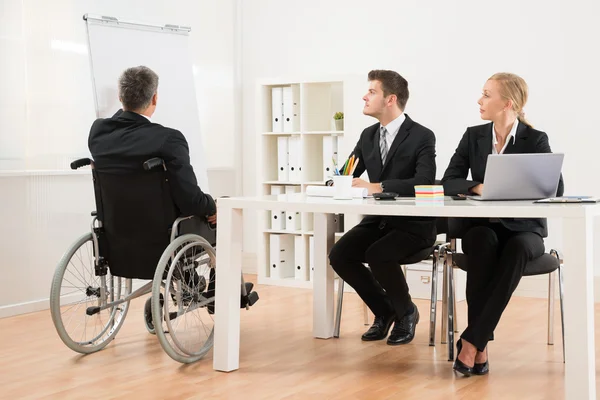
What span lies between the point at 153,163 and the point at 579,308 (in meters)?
1.72

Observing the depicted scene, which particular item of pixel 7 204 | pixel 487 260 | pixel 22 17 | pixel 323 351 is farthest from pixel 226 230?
pixel 22 17

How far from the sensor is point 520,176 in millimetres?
3125

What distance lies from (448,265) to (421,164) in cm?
48

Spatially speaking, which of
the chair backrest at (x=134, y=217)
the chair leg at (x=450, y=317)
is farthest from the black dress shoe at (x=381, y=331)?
the chair backrest at (x=134, y=217)

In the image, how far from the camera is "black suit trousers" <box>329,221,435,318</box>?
3.75 metres

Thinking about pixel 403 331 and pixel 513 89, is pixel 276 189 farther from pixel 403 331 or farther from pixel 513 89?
pixel 513 89

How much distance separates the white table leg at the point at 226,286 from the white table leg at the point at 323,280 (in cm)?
65

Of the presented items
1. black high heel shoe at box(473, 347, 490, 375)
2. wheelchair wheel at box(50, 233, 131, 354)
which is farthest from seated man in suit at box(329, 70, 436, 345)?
wheelchair wheel at box(50, 233, 131, 354)

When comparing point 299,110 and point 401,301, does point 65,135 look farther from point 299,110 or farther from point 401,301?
point 401,301

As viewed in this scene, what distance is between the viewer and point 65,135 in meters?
5.10

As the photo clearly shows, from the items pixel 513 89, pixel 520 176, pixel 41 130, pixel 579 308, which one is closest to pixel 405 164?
pixel 513 89

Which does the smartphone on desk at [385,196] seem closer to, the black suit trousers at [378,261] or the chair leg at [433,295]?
the black suit trousers at [378,261]

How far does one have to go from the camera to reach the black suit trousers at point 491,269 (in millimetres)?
3256

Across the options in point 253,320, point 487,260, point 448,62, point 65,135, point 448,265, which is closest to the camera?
point 487,260
